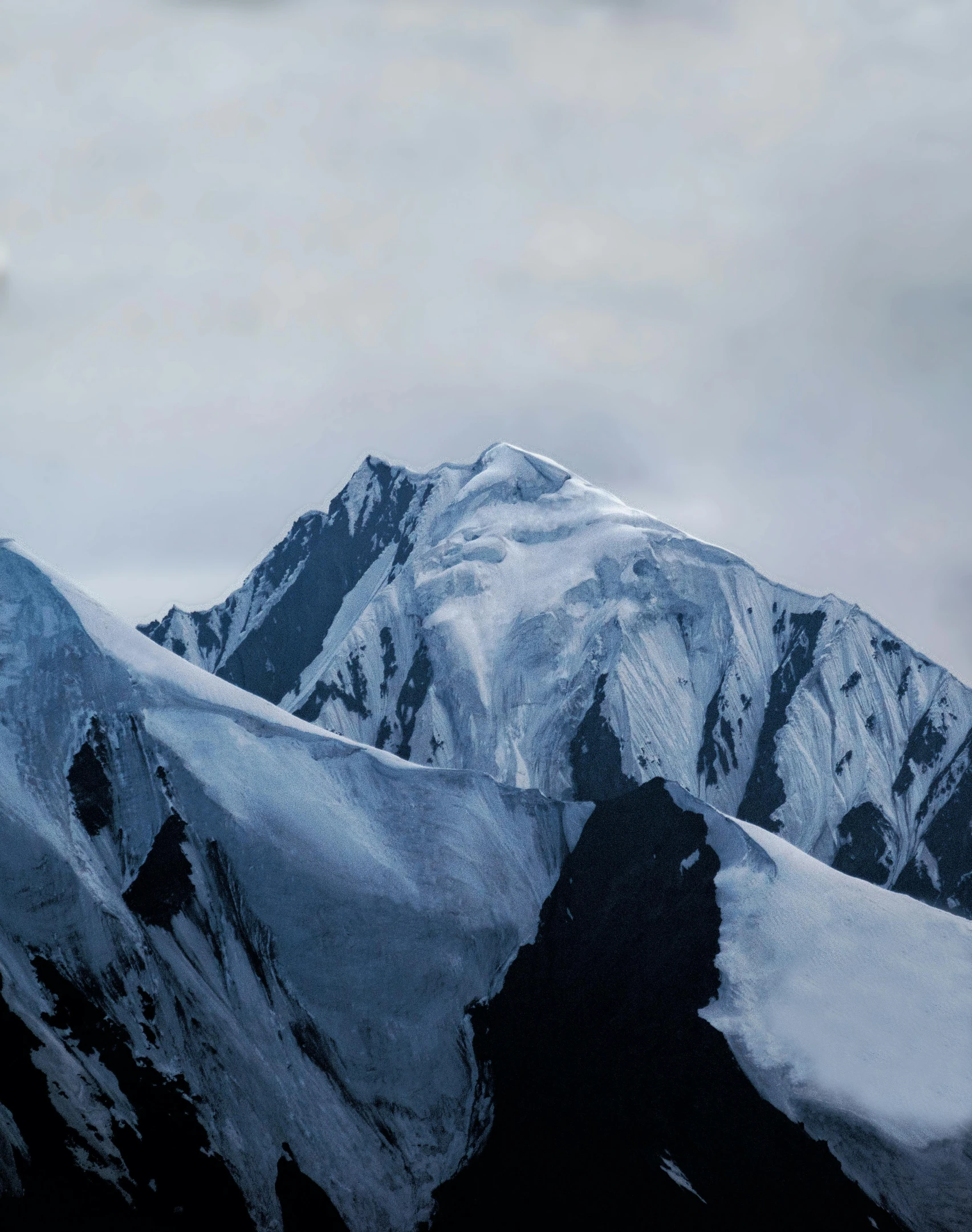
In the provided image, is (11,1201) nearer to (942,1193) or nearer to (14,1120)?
(14,1120)

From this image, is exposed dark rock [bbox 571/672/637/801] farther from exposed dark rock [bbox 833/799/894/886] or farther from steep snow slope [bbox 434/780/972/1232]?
steep snow slope [bbox 434/780/972/1232]

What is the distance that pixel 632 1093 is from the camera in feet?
321

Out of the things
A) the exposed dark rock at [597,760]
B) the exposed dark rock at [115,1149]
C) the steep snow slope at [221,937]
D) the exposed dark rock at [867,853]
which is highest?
the exposed dark rock at [867,853]

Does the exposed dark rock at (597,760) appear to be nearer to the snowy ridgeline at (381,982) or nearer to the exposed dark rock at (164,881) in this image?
the snowy ridgeline at (381,982)

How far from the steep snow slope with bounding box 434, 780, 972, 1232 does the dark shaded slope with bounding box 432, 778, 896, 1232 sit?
0.13 meters

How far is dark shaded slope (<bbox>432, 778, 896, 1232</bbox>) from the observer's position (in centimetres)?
9094

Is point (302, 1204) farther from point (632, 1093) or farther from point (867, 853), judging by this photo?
point (867, 853)

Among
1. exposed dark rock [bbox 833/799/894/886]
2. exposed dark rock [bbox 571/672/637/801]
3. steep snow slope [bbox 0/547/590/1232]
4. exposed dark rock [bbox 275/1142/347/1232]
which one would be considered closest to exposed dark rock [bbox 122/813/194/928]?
steep snow slope [bbox 0/547/590/1232]

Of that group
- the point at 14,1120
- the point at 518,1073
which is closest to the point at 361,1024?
the point at 518,1073

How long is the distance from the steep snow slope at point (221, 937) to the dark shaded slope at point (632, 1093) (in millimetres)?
3213

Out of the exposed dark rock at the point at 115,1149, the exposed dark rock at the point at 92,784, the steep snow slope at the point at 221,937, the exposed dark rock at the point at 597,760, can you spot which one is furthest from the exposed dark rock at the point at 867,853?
the exposed dark rock at the point at 115,1149

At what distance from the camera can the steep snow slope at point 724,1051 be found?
90688mm

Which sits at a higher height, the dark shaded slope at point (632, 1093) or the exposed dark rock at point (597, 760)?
the exposed dark rock at point (597, 760)

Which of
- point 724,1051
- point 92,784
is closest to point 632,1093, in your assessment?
point 724,1051
